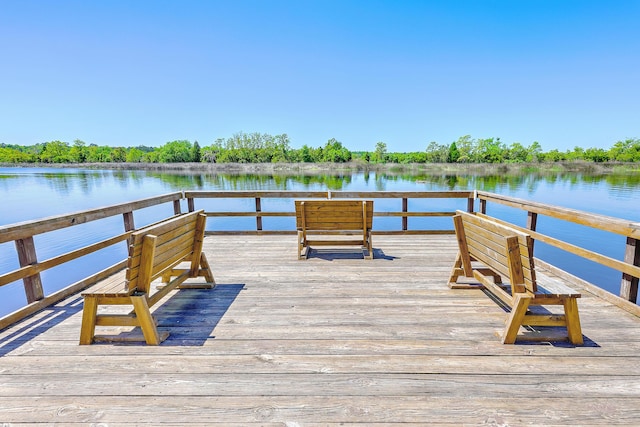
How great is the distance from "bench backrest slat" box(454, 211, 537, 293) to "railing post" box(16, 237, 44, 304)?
3883 millimetres

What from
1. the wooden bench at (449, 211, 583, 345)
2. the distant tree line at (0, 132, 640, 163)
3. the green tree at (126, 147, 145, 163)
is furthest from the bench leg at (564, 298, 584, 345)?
the green tree at (126, 147, 145, 163)

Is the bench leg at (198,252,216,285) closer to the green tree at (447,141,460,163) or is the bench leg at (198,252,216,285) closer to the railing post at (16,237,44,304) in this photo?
the railing post at (16,237,44,304)

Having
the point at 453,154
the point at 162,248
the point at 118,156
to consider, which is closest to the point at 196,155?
the point at 118,156

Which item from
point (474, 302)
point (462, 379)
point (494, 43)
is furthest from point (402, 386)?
point (494, 43)

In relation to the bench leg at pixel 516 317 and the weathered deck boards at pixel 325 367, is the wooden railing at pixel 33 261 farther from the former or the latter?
the bench leg at pixel 516 317

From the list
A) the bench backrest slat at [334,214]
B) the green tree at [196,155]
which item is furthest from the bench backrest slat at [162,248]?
the green tree at [196,155]

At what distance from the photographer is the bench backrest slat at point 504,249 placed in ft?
6.63

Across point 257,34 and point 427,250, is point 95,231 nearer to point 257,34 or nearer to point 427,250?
point 257,34

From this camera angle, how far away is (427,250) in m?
4.71

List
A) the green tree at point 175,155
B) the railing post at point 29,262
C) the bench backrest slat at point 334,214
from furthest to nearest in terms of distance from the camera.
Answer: the green tree at point 175,155 → the bench backrest slat at point 334,214 → the railing post at point 29,262

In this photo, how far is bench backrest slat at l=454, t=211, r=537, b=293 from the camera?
6.63ft

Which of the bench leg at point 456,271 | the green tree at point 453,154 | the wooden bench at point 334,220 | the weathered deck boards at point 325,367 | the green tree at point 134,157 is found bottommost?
the weathered deck boards at point 325,367

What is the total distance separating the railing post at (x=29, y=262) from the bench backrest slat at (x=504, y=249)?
388 cm

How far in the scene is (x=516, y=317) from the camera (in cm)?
209
